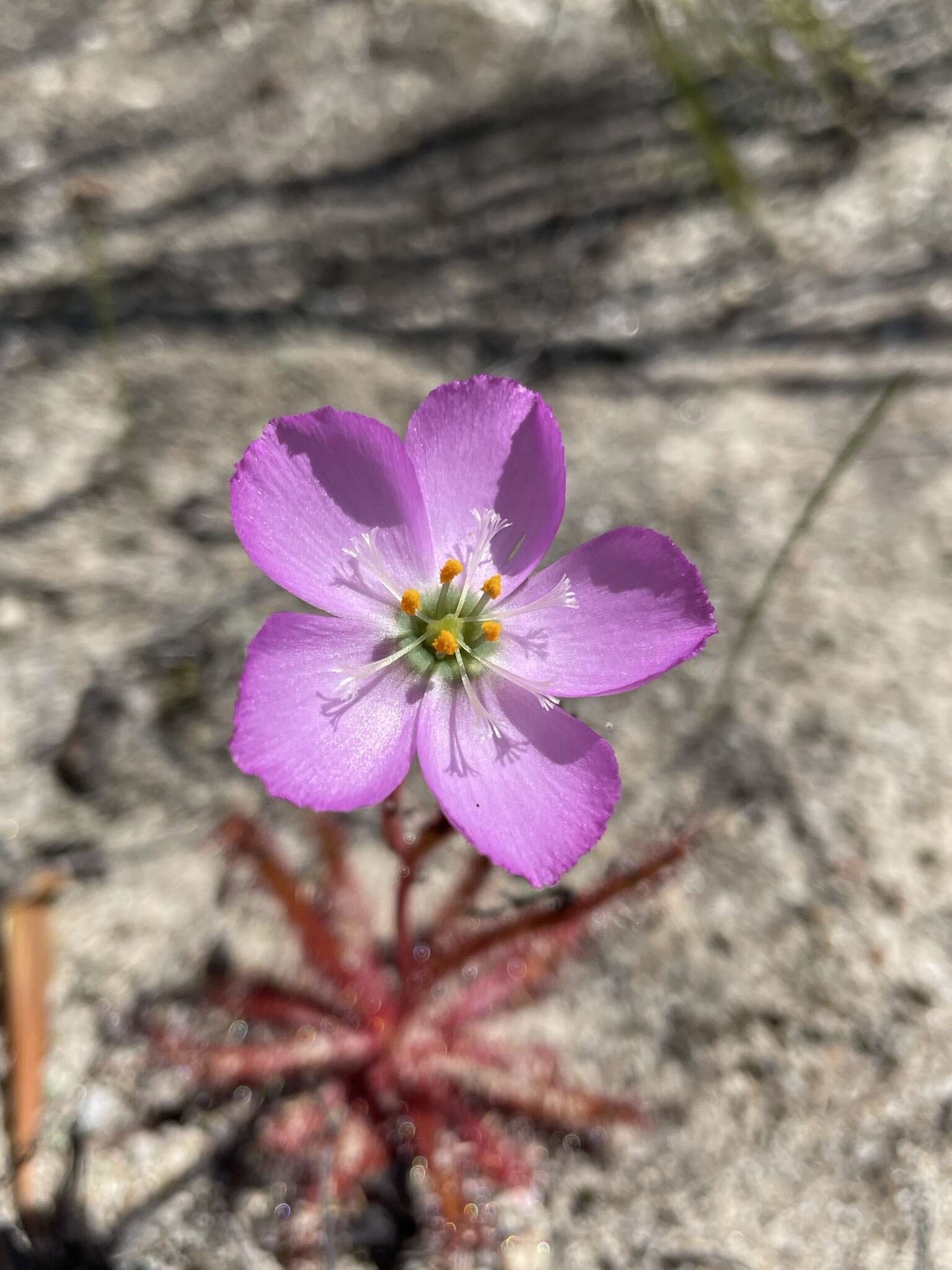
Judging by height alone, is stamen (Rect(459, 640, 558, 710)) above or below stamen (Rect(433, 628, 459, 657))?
below

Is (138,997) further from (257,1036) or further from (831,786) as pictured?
(831,786)

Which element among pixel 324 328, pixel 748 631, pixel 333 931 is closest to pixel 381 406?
pixel 324 328

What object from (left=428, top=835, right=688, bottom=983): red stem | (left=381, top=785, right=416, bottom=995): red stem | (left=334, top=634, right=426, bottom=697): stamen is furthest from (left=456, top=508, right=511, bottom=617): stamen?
(left=428, top=835, right=688, bottom=983): red stem

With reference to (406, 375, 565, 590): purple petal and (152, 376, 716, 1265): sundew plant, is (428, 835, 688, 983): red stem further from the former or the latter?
(406, 375, 565, 590): purple petal

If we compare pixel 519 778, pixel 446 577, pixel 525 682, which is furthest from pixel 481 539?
pixel 519 778

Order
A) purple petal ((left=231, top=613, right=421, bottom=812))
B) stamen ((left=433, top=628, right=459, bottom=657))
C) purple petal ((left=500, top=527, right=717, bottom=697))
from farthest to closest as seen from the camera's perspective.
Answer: stamen ((left=433, top=628, right=459, bottom=657)) < purple petal ((left=500, top=527, right=717, bottom=697)) < purple petal ((left=231, top=613, right=421, bottom=812))

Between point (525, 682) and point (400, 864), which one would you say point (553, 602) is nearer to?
point (525, 682)
